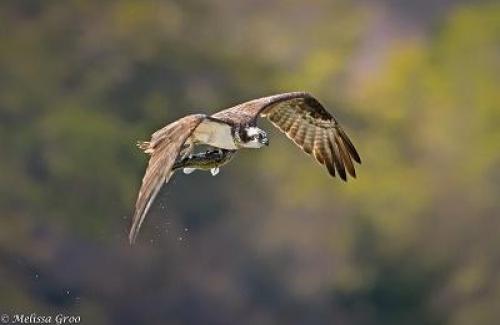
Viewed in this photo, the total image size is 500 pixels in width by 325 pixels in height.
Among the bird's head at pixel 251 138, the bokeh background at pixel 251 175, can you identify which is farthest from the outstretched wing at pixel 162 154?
the bokeh background at pixel 251 175

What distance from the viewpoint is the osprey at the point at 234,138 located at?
1181cm

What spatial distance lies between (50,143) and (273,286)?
18.3 feet

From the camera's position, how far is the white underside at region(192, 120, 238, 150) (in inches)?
512

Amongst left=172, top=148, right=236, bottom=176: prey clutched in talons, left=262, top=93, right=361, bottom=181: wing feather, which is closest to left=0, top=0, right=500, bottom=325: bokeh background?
left=262, top=93, right=361, bottom=181: wing feather

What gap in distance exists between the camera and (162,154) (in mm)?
12055

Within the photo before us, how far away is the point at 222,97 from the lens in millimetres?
36625

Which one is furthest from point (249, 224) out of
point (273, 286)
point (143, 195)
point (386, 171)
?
point (143, 195)

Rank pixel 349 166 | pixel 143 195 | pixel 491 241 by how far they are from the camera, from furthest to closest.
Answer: pixel 491 241, pixel 349 166, pixel 143 195

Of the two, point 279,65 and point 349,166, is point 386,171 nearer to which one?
point 279,65

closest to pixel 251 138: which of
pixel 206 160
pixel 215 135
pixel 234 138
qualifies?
pixel 234 138

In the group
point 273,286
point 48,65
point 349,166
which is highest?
point 349,166

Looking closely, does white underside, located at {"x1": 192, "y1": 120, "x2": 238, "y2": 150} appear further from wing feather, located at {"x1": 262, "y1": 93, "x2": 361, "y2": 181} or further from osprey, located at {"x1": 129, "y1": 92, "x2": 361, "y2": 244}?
wing feather, located at {"x1": 262, "y1": 93, "x2": 361, "y2": 181}

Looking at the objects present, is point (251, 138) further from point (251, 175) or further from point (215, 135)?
point (251, 175)

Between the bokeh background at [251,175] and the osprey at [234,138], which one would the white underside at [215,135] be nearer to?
the osprey at [234,138]
